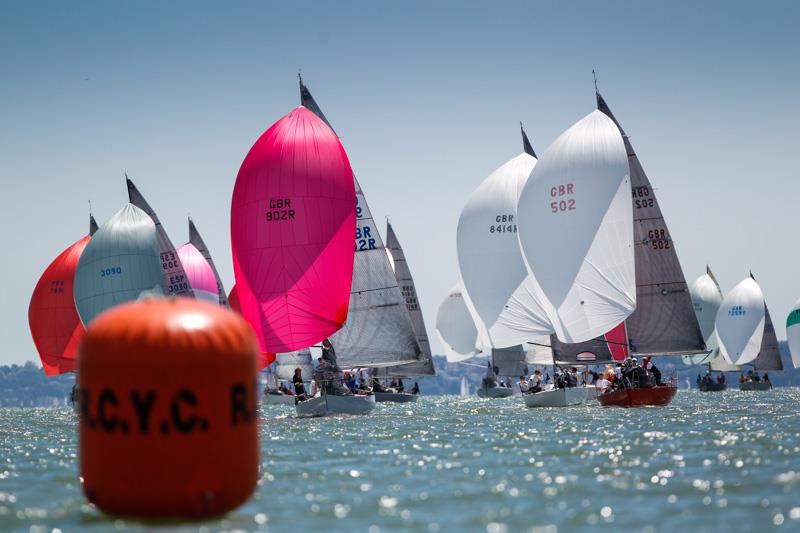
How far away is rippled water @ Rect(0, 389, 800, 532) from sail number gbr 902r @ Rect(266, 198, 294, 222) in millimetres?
8271

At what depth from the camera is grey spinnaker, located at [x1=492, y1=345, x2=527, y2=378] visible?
69.2 meters

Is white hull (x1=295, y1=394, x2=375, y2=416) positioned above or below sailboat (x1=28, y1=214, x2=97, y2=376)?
below

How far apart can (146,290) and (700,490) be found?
3362 cm

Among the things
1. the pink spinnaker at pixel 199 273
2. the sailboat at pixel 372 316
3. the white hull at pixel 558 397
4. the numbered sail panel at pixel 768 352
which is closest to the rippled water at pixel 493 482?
the sailboat at pixel 372 316

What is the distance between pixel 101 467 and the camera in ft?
35.3

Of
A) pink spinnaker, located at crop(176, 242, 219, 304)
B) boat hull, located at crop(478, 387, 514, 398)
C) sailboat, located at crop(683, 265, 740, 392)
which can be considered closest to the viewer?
pink spinnaker, located at crop(176, 242, 219, 304)

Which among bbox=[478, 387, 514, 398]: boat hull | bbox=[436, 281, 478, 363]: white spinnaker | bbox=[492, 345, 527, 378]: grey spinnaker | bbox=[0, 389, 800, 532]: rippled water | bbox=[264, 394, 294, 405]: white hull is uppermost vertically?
bbox=[436, 281, 478, 363]: white spinnaker

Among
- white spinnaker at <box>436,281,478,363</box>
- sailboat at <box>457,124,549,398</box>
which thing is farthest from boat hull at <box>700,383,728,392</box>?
sailboat at <box>457,124,549,398</box>

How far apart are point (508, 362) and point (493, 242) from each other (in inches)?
995

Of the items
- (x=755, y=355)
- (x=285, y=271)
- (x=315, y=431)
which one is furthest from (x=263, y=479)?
(x=755, y=355)

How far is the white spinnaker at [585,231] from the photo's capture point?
114 feet

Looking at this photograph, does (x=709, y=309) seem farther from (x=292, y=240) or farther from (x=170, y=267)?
(x=292, y=240)

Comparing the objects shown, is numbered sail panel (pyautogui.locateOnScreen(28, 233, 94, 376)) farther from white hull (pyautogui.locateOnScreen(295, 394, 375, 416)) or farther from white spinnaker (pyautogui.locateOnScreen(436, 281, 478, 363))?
white spinnaker (pyautogui.locateOnScreen(436, 281, 478, 363))

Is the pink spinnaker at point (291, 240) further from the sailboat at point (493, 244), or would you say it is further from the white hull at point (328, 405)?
the sailboat at point (493, 244)
